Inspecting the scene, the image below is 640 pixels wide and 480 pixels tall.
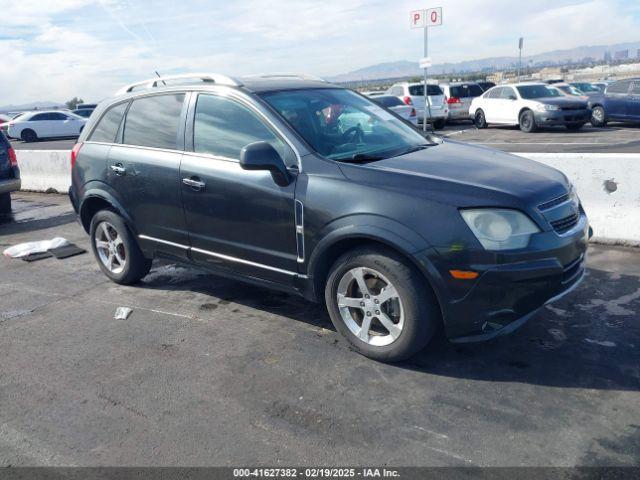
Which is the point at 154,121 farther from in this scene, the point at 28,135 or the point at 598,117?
the point at 28,135

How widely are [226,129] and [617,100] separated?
17.6m

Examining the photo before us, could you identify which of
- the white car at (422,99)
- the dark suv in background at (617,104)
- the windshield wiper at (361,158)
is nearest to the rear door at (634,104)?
the dark suv in background at (617,104)

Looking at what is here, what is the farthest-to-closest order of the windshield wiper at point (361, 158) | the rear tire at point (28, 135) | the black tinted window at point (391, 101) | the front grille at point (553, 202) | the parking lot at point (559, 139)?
the rear tire at point (28, 135) < the black tinted window at point (391, 101) < the parking lot at point (559, 139) < the windshield wiper at point (361, 158) < the front grille at point (553, 202)

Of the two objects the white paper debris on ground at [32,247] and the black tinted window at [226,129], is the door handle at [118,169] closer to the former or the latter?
the black tinted window at [226,129]

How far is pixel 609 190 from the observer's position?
19.4 ft

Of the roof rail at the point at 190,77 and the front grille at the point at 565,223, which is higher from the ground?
the roof rail at the point at 190,77

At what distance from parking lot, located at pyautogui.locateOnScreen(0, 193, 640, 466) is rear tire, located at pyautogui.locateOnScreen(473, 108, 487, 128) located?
1670cm

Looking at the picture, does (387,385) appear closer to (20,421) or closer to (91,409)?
(91,409)

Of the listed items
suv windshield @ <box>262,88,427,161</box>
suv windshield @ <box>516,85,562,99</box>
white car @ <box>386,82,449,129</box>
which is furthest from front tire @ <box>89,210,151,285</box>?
suv windshield @ <box>516,85,562,99</box>

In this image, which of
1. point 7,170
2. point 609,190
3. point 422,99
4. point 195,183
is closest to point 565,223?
point 195,183

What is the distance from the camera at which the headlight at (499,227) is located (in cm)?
325

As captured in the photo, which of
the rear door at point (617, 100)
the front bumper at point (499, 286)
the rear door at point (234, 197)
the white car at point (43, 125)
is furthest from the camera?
the white car at point (43, 125)

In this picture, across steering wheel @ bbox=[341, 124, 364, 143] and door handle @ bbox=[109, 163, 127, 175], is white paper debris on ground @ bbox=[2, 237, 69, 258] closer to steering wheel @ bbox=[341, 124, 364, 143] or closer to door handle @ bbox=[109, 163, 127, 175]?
door handle @ bbox=[109, 163, 127, 175]

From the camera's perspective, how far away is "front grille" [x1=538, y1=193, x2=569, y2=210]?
3.46m
